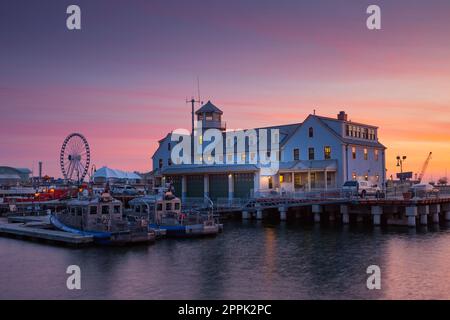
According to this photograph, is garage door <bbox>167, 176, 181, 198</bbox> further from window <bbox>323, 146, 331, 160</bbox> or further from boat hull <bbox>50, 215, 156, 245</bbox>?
boat hull <bbox>50, 215, 156, 245</bbox>

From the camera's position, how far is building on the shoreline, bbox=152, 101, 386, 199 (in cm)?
5994

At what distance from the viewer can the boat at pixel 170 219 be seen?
40.6 metres

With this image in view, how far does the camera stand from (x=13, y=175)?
550 feet

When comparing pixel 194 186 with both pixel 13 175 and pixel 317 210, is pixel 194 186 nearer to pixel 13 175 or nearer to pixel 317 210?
pixel 317 210

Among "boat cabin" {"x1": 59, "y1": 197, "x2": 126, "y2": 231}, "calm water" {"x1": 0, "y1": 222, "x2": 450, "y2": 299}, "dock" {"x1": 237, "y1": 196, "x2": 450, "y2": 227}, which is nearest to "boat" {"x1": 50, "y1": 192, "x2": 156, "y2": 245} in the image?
"boat cabin" {"x1": 59, "y1": 197, "x2": 126, "y2": 231}

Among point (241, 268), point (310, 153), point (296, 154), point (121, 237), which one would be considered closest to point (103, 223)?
point (121, 237)

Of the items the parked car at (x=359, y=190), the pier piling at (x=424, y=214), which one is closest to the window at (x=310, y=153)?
the parked car at (x=359, y=190)

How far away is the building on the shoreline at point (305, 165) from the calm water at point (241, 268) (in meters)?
19.9

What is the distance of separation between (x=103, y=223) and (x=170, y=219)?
6652 mm

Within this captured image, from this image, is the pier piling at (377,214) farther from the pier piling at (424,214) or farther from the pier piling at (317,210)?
the pier piling at (317,210)

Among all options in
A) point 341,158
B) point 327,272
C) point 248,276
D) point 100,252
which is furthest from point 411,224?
point 100,252

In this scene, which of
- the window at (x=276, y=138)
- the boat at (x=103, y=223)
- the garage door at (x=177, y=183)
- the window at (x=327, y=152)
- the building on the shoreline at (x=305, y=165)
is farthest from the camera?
the garage door at (x=177, y=183)
